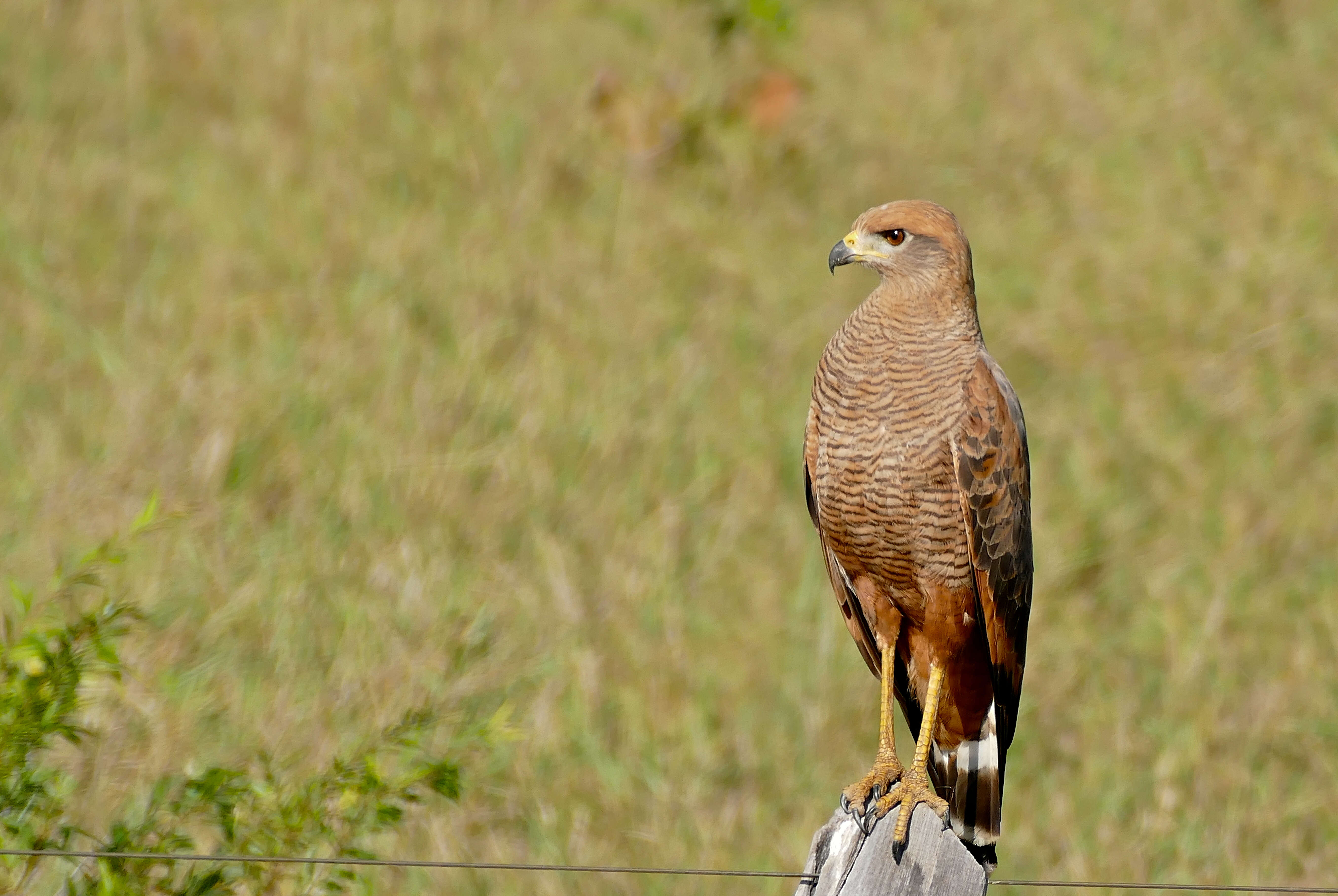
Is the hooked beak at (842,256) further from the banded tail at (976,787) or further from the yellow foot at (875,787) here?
the banded tail at (976,787)

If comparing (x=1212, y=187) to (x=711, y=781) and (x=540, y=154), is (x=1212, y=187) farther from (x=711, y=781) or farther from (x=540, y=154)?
(x=711, y=781)

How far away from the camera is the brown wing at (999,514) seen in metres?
2.77

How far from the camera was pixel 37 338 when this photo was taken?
607cm

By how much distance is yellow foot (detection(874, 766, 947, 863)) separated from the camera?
2.18 metres

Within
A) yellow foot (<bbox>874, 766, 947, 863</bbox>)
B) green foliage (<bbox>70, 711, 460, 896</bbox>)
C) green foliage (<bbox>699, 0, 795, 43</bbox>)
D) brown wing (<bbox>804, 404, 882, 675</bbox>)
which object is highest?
green foliage (<bbox>699, 0, 795, 43</bbox>)

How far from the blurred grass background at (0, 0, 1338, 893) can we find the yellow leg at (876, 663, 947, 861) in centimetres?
130

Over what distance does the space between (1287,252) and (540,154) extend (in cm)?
398

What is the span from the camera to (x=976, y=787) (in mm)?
3055

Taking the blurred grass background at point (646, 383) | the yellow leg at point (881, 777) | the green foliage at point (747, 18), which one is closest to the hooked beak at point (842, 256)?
the yellow leg at point (881, 777)

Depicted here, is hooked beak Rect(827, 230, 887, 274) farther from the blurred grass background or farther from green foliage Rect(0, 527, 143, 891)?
the blurred grass background

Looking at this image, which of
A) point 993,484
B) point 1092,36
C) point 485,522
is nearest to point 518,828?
point 485,522

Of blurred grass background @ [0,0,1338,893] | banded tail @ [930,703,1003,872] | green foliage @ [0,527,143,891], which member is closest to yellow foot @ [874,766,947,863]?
banded tail @ [930,703,1003,872]

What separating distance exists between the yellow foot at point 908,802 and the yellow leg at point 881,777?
0.07ft

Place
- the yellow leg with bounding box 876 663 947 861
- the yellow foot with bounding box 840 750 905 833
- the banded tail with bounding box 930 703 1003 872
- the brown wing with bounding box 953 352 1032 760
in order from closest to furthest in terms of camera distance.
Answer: the yellow leg with bounding box 876 663 947 861
the yellow foot with bounding box 840 750 905 833
the brown wing with bounding box 953 352 1032 760
the banded tail with bounding box 930 703 1003 872
